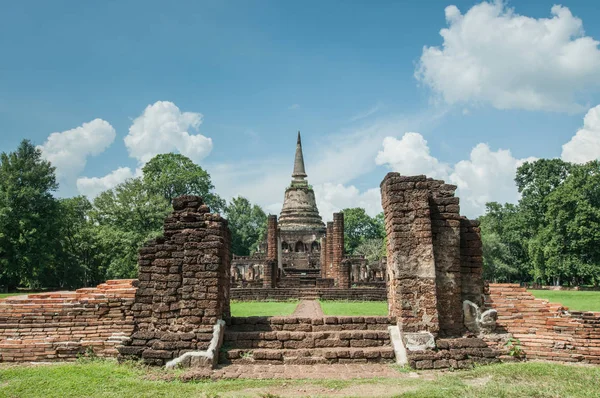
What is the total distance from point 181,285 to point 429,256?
182 inches

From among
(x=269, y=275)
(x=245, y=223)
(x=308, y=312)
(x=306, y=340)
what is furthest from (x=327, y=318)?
(x=245, y=223)

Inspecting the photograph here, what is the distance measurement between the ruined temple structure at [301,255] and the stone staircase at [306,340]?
53.2ft

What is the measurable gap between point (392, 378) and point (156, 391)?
345cm

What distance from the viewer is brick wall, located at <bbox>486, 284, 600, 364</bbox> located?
8242 mm

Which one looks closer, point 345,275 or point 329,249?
point 345,275

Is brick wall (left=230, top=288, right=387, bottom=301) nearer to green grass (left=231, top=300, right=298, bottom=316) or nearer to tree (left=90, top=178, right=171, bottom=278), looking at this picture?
green grass (left=231, top=300, right=298, bottom=316)

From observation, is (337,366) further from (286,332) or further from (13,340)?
(13,340)

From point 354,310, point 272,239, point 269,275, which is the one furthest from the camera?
point 272,239

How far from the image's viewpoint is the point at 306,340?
28.1 feet

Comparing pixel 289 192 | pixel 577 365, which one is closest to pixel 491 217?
pixel 289 192

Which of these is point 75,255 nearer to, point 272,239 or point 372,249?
point 272,239

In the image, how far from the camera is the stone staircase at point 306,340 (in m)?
8.20

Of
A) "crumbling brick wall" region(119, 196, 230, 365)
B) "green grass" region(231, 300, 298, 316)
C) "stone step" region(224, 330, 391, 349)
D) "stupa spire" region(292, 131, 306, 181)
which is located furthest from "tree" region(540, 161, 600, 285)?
"crumbling brick wall" region(119, 196, 230, 365)

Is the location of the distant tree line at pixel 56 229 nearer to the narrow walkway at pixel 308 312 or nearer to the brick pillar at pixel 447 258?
the narrow walkway at pixel 308 312
